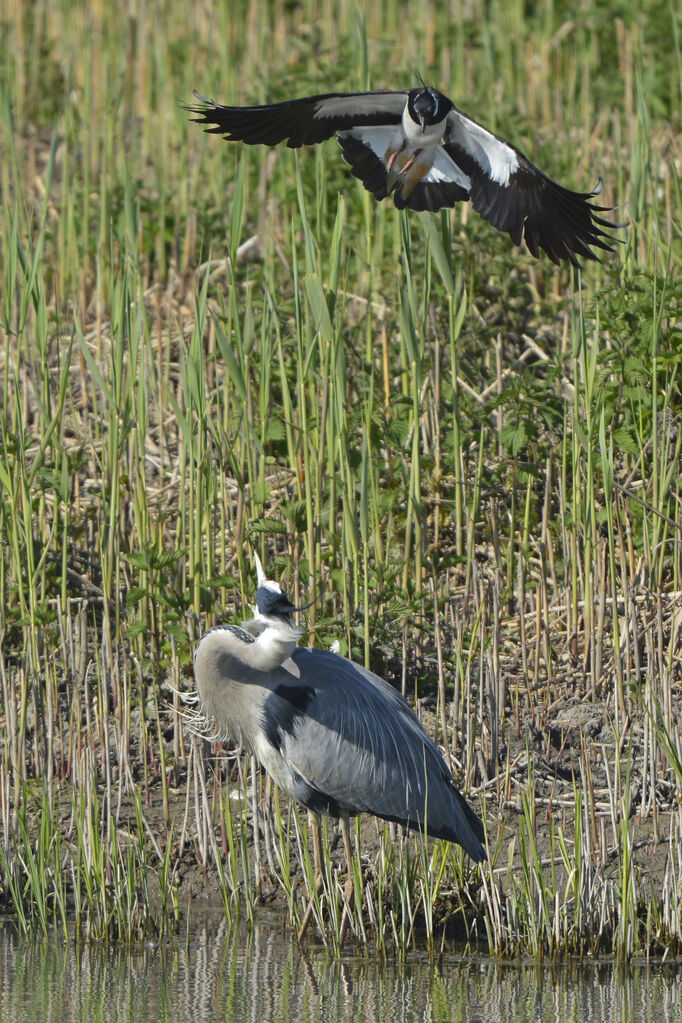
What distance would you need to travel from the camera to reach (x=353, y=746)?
13.2ft

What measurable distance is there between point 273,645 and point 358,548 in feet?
3.95

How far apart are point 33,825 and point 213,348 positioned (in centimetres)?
257

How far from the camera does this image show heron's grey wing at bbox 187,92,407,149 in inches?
173

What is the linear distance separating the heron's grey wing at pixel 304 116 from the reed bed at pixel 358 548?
167mm

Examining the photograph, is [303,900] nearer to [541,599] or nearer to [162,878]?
[162,878]

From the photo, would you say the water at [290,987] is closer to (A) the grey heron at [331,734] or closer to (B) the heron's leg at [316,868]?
(B) the heron's leg at [316,868]

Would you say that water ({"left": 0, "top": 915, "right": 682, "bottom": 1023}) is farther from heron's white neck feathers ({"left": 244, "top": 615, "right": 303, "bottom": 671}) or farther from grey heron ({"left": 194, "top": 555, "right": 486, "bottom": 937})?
heron's white neck feathers ({"left": 244, "top": 615, "right": 303, "bottom": 671})

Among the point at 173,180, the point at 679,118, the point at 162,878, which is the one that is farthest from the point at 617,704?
the point at 173,180

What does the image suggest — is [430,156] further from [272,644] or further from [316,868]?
[316,868]

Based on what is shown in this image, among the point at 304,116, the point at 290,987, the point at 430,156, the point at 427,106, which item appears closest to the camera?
the point at 290,987

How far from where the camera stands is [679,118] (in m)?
7.54

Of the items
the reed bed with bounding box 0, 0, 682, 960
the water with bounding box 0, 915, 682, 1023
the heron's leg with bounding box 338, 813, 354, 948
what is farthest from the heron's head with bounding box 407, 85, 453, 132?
the water with bounding box 0, 915, 682, 1023

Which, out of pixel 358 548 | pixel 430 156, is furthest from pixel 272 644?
pixel 430 156

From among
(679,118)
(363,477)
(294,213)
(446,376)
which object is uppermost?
(679,118)
